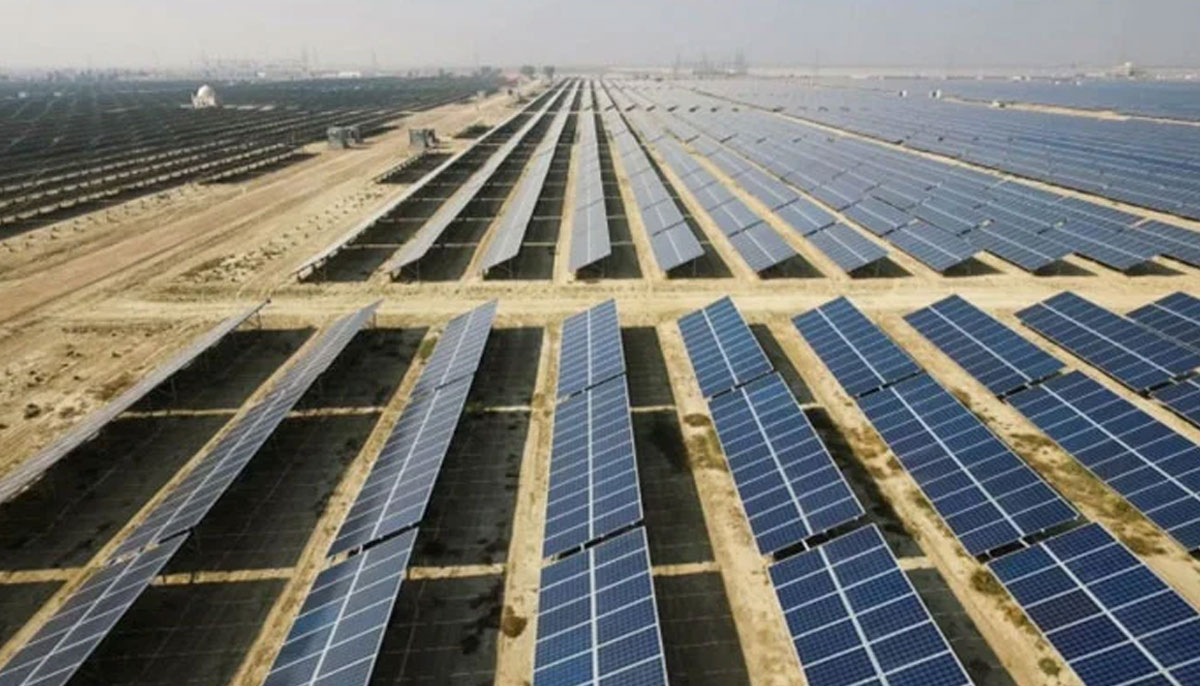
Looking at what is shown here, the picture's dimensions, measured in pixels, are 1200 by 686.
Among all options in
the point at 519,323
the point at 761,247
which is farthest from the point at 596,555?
the point at 761,247

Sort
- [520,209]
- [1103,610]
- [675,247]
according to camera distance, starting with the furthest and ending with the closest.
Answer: [520,209] → [675,247] → [1103,610]

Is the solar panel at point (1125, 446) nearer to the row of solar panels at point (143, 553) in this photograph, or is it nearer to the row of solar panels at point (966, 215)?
the row of solar panels at point (966, 215)

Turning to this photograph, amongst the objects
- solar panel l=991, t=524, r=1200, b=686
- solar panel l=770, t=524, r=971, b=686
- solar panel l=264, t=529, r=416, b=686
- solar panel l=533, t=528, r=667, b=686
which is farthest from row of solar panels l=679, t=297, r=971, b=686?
solar panel l=264, t=529, r=416, b=686

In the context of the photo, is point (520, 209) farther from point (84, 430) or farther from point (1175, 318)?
point (1175, 318)

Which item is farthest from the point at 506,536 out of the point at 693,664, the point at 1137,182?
the point at 1137,182

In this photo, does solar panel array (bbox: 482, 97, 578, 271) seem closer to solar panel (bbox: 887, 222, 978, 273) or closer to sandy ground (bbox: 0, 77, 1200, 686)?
sandy ground (bbox: 0, 77, 1200, 686)

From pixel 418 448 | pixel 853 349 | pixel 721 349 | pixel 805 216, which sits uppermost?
pixel 805 216
